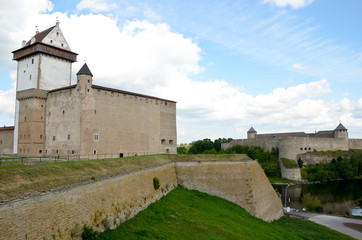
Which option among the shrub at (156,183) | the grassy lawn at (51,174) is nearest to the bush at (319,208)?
the shrub at (156,183)

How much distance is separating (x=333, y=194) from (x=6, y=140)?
161 ft

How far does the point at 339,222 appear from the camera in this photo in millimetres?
29938

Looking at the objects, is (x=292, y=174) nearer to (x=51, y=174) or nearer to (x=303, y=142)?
(x=303, y=142)

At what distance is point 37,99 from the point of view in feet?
98.7

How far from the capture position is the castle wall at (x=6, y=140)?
3412 cm

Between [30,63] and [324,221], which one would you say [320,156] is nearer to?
[324,221]

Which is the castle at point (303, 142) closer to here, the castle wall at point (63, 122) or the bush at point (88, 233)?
the castle wall at point (63, 122)

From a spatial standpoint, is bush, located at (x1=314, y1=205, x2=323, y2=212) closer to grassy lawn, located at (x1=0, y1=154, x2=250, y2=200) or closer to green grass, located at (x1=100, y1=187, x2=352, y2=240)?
green grass, located at (x1=100, y1=187, x2=352, y2=240)

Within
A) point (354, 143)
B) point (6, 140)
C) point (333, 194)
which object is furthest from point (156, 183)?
point (354, 143)

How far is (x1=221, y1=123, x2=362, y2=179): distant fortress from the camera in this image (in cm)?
6091

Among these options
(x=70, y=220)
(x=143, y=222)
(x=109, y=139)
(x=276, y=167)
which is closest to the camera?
(x=70, y=220)

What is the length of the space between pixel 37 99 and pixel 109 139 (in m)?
8.98

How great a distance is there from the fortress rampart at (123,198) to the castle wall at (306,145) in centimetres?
3217

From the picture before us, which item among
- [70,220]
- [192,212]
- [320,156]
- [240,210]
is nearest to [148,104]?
[240,210]
